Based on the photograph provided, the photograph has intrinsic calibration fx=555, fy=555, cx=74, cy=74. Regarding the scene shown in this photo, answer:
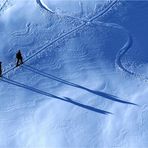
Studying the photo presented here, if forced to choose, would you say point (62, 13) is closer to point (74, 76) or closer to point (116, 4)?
point (116, 4)

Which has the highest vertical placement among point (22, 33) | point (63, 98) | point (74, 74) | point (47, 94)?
point (22, 33)

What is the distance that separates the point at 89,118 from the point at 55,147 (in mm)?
2605

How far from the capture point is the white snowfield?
29.2 m

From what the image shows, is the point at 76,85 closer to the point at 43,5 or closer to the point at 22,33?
the point at 22,33

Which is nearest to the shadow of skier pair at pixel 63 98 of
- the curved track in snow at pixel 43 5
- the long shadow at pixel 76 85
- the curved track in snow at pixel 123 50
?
the long shadow at pixel 76 85

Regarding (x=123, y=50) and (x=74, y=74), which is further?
(x=123, y=50)

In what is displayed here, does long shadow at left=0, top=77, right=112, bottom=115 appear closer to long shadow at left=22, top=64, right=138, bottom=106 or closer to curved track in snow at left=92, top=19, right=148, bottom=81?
long shadow at left=22, top=64, right=138, bottom=106

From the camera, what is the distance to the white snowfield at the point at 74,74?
95.8ft

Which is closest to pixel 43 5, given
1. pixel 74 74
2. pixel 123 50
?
pixel 123 50

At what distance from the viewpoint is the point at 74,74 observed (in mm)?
32625

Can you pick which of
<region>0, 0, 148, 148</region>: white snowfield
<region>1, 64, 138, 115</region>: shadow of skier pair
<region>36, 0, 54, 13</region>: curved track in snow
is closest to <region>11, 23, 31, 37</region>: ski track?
<region>0, 0, 148, 148</region>: white snowfield

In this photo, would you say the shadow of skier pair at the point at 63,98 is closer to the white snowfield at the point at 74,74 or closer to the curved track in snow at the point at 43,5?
the white snowfield at the point at 74,74

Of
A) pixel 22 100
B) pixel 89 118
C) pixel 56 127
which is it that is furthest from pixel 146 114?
pixel 22 100

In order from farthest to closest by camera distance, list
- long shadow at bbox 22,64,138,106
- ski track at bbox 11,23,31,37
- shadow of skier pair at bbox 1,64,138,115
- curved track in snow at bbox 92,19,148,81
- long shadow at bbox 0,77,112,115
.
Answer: ski track at bbox 11,23,31,37
curved track in snow at bbox 92,19,148,81
long shadow at bbox 22,64,138,106
shadow of skier pair at bbox 1,64,138,115
long shadow at bbox 0,77,112,115
